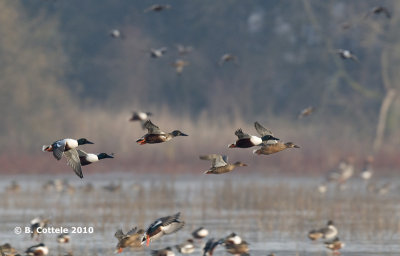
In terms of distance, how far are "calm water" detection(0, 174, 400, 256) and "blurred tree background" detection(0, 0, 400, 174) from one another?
65.4 feet

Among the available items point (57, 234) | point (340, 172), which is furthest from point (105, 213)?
point (340, 172)

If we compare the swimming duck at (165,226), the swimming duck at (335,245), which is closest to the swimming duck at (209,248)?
the swimming duck at (165,226)

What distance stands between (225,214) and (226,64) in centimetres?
3579

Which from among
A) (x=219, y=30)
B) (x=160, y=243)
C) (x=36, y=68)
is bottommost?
(x=160, y=243)

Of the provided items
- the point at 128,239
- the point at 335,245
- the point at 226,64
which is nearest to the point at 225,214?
the point at 335,245

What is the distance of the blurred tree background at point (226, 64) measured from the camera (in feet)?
164

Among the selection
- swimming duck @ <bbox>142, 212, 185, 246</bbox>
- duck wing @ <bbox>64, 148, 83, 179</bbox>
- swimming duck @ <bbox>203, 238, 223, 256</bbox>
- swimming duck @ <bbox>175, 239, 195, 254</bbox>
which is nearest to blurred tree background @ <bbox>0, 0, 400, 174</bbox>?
swimming duck @ <bbox>175, 239, 195, 254</bbox>

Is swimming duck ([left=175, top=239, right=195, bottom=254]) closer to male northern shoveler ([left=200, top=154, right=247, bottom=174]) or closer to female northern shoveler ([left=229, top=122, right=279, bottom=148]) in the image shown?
male northern shoveler ([left=200, top=154, right=247, bottom=174])

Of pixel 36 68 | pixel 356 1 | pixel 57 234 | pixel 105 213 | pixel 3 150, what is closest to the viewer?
pixel 57 234

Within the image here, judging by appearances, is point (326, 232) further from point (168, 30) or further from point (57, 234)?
point (168, 30)

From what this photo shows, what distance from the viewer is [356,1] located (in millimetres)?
54281

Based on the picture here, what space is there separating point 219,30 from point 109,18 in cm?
595

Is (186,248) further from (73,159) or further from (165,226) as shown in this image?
(73,159)

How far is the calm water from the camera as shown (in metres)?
18.2
